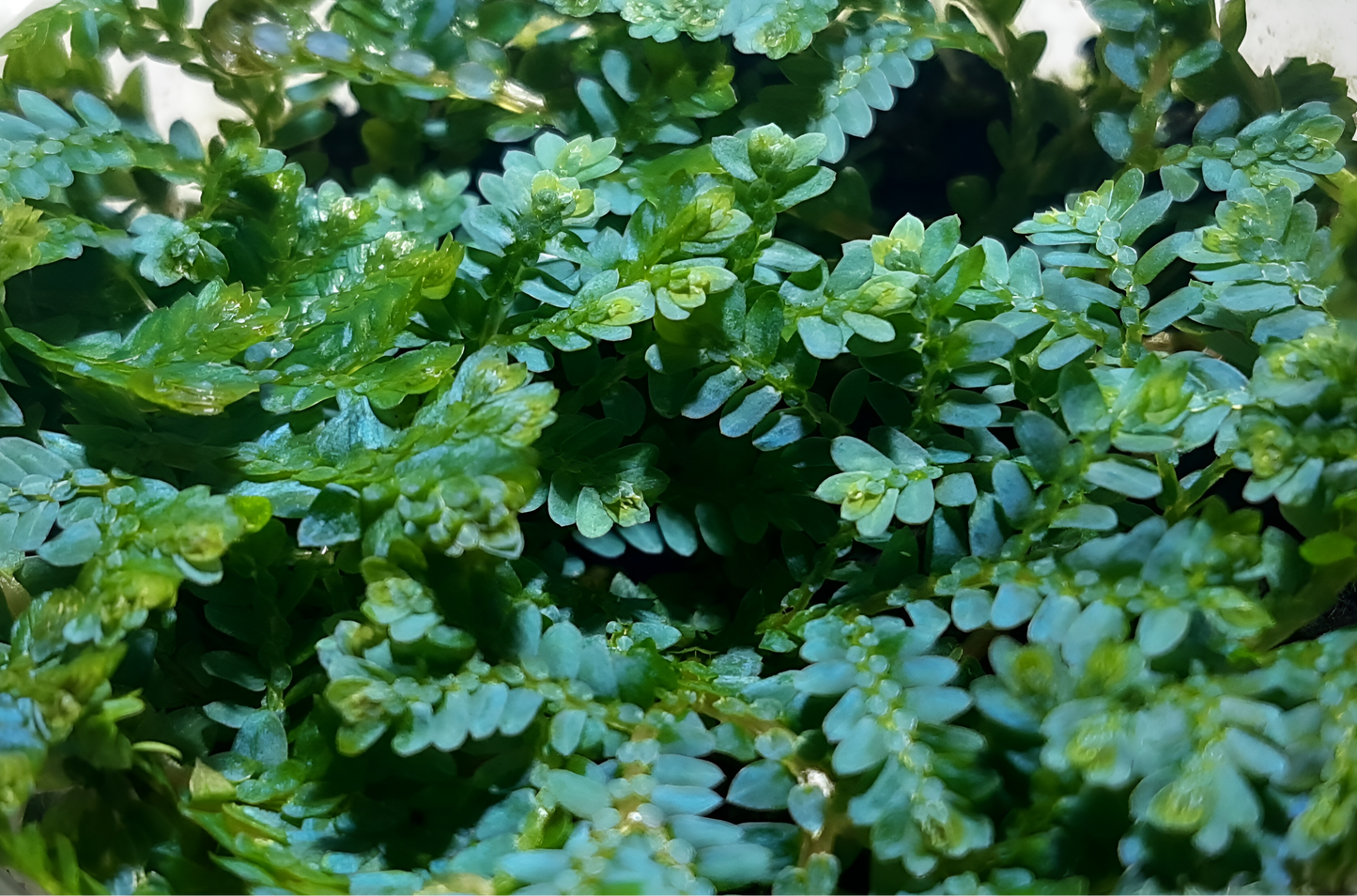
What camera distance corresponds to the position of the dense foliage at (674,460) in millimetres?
595

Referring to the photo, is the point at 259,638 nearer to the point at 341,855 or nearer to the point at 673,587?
the point at 341,855

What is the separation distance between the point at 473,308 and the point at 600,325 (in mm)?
154

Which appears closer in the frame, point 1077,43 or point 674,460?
point 674,460

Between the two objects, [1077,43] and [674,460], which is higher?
[1077,43]

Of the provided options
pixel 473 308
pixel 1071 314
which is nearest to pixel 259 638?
pixel 473 308

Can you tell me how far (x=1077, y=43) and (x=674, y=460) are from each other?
24.5 inches

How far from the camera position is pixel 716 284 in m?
0.72

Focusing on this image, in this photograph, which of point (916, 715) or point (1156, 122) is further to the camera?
point (1156, 122)

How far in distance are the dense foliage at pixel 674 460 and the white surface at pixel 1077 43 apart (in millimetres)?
56

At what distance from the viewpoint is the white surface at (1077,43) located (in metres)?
1.00

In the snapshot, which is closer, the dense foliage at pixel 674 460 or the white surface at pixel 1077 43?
the dense foliage at pixel 674 460

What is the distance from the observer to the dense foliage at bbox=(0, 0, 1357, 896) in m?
0.59

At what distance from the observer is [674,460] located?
2.87ft

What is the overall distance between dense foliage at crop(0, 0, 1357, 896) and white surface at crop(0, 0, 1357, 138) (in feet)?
0.18
